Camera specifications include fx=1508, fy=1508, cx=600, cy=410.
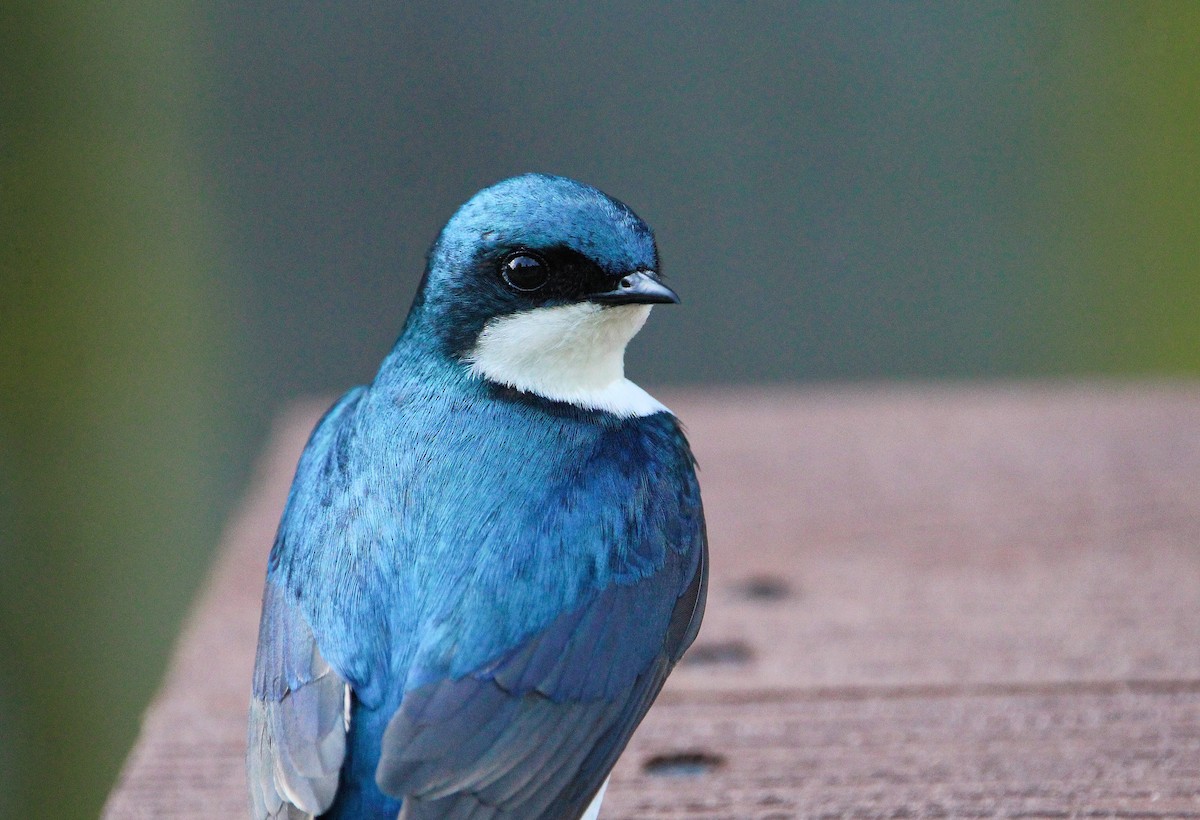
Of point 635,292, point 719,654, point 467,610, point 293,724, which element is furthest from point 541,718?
point 719,654

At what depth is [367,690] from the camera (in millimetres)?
1478

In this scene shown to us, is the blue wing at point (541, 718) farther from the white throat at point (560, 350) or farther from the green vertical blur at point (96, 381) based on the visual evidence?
the green vertical blur at point (96, 381)

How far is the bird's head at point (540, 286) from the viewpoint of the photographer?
168cm

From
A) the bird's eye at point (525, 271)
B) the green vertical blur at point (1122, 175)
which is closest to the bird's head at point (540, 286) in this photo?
the bird's eye at point (525, 271)

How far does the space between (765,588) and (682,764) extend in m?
0.52

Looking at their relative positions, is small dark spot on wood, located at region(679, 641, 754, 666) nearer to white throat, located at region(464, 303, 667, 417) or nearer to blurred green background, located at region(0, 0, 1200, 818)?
white throat, located at region(464, 303, 667, 417)

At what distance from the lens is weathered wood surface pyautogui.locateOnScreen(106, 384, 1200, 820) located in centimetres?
175

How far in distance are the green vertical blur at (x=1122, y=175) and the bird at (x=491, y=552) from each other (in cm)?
279

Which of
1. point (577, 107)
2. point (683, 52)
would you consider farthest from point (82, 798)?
point (683, 52)

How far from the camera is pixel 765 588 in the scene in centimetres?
230

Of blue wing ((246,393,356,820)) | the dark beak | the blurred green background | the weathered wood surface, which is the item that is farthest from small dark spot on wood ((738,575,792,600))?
the blurred green background

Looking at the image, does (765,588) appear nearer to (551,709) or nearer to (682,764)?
(682,764)

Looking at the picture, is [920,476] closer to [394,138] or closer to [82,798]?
[394,138]

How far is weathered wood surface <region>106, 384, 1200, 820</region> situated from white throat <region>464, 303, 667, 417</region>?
0.44 meters
